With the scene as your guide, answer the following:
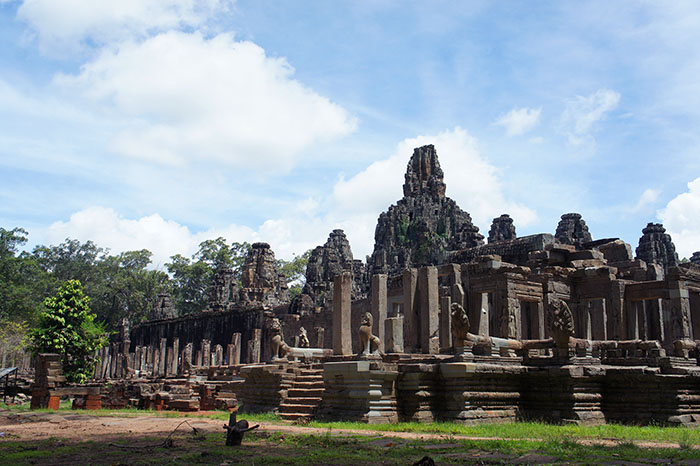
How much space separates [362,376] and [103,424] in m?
6.12

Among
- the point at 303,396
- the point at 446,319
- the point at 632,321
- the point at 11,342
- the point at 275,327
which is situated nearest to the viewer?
the point at 303,396

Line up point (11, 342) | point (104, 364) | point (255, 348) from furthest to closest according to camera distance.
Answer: point (104, 364) → point (11, 342) → point (255, 348)

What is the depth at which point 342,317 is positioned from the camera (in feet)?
72.1

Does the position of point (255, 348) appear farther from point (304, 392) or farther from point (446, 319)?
point (304, 392)

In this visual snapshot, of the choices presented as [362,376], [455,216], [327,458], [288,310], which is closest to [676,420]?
[362,376]

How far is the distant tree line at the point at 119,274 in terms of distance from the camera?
71438mm

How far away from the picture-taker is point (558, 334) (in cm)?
1516

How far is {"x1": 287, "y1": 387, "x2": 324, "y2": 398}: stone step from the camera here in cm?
1717

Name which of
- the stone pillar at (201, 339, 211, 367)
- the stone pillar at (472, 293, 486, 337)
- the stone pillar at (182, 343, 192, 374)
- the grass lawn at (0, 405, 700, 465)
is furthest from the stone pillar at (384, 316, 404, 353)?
the stone pillar at (201, 339, 211, 367)

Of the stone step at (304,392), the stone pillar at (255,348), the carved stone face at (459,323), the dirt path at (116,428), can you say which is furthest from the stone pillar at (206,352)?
the carved stone face at (459,323)

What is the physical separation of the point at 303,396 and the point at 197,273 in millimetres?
64172

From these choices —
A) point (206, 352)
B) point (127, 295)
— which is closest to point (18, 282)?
point (127, 295)

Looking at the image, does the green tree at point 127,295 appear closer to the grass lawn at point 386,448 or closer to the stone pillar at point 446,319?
the stone pillar at point 446,319

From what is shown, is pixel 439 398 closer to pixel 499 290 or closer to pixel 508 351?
pixel 508 351
